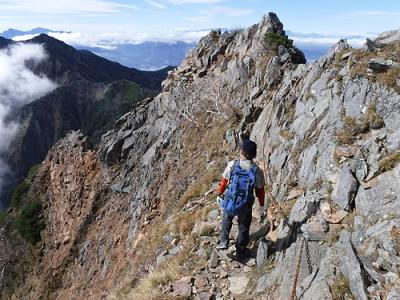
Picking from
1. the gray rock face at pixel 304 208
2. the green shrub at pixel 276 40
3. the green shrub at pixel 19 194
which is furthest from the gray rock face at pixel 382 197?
the green shrub at pixel 19 194

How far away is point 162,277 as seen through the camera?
37.6 feet

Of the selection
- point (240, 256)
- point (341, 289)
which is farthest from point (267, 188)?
point (341, 289)

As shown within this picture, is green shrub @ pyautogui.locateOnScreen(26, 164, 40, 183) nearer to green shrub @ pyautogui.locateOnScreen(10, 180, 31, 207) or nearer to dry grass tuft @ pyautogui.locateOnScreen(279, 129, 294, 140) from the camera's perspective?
green shrub @ pyautogui.locateOnScreen(10, 180, 31, 207)

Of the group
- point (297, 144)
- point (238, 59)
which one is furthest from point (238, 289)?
point (238, 59)

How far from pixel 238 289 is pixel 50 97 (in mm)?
165035

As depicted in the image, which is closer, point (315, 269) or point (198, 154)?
point (315, 269)

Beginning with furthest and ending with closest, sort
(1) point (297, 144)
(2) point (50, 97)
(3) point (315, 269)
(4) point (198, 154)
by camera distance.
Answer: (2) point (50, 97)
(4) point (198, 154)
(1) point (297, 144)
(3) point (315, 269)

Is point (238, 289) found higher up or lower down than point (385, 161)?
lower down

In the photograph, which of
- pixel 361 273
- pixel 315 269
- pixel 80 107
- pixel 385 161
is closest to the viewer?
pixel 361 273

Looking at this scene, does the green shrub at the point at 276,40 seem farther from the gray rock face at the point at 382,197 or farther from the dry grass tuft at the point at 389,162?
the gray rock face at the point at 382,197

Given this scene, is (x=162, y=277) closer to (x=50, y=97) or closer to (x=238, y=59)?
(x=238, y=59)

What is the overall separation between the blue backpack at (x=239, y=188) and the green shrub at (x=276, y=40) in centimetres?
1838

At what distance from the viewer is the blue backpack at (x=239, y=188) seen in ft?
34.0

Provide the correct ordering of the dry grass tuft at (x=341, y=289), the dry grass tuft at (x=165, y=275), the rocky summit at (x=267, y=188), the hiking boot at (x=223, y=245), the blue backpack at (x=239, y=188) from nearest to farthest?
the dry grass tuft at (x=341, y=289), the rocky summit at (x=267, y=188), the blue backpack at (x=239, y=188), the dry grass tuft at (x=165, y=275), the hiking boot at (x=223, y=245)
